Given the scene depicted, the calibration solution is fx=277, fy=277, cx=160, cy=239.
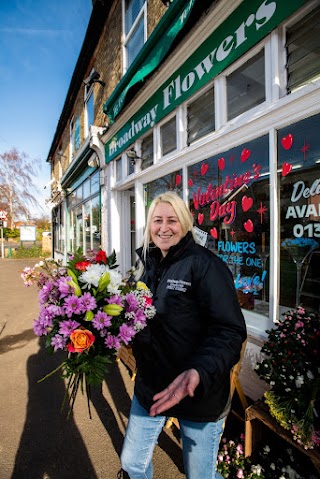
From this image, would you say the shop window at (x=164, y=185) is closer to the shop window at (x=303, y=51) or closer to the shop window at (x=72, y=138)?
the shop window at (x=303, y=51)

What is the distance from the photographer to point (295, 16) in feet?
7.39

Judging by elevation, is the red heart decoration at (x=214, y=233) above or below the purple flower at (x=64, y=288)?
above

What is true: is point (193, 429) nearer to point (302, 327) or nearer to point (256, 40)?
point (302, 327)

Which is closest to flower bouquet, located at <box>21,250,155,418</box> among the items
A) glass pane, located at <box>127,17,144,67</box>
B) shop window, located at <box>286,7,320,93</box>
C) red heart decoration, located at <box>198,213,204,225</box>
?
shop window, located at <box>286,7,320,93</box>

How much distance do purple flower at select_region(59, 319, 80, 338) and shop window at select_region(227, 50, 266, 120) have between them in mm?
2598

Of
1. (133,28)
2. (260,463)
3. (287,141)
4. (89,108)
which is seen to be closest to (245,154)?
(287,141)

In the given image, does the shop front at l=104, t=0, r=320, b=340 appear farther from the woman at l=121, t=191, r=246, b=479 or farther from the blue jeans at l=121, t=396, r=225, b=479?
the blue jeans at l=121, t=396, r=225, b=479

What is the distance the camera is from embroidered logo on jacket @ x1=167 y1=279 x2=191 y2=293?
4.74 feet

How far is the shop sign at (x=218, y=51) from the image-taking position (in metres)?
2.32

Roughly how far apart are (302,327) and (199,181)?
2.16 m

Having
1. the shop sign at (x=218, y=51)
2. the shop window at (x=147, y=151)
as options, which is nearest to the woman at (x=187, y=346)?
the shop sign at (x=218, y=51)

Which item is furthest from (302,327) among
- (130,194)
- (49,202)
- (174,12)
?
(49,202)

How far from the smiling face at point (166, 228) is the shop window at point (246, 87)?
1707mm

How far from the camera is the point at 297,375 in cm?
175
